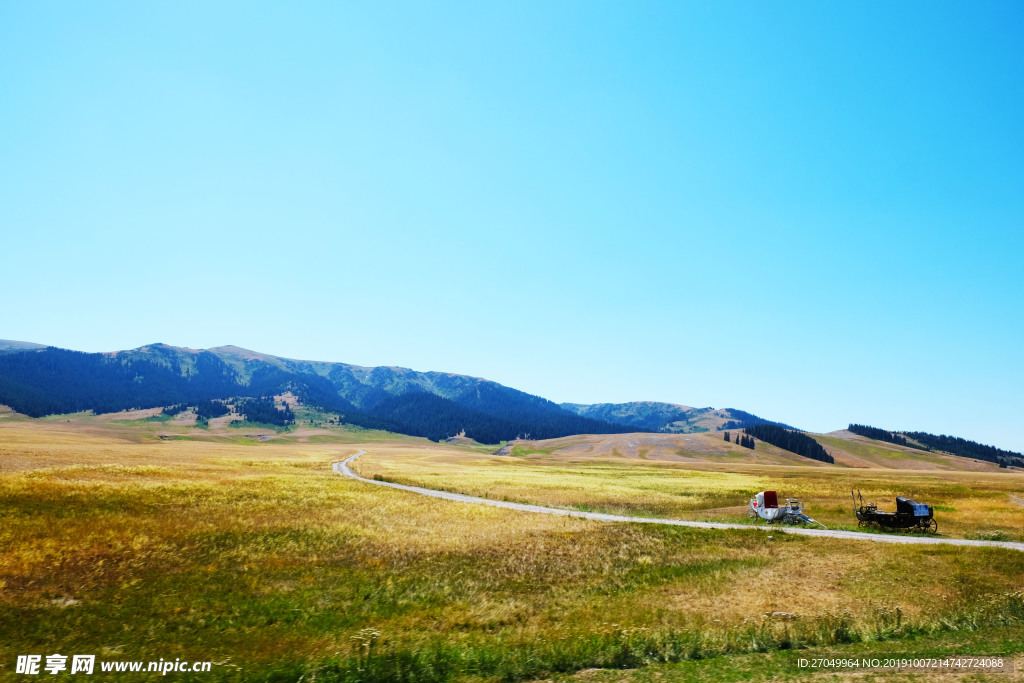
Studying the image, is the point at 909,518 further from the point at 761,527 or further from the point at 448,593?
the point at 448,593

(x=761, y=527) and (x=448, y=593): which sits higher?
(x=761, y=527)

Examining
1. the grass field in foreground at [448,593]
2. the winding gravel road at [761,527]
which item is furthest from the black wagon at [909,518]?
the grass field in foreground at [448,593]

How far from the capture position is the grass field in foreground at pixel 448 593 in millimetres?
15820

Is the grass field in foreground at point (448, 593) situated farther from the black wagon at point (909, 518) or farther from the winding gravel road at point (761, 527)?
the black wagon at point (909, 518)

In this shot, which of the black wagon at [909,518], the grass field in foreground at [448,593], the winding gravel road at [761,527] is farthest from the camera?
the black wagon at [909,518]

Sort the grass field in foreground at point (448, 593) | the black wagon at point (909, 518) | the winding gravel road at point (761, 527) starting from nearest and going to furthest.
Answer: the grass field in foreground at point (448, 593)
the winding gravel road at point (761, 527)
the black wagon at point (909, 518)

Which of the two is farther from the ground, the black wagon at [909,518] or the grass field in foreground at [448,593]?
the black wagon at [909,518]

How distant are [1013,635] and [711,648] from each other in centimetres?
997

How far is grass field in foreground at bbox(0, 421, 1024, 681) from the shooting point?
51.9 feet

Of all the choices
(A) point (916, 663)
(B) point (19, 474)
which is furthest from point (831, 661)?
(B) point (19, 474)

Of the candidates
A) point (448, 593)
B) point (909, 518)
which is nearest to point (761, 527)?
point (909, 518)

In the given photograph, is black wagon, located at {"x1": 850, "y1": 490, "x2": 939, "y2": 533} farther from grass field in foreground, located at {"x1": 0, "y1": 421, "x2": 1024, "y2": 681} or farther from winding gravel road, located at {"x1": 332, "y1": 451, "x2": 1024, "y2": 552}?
grass field in foreground, located at {"x1": 0, "y1": 421, "x2": 1024, "y2": 681}

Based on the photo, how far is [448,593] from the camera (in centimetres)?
2253

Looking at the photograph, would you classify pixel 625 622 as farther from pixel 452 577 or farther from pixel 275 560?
pixel 275 560
